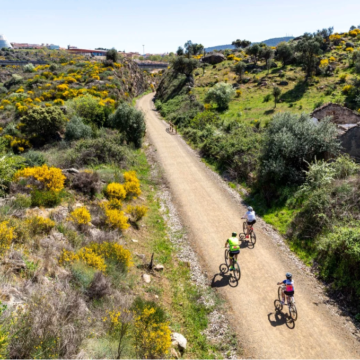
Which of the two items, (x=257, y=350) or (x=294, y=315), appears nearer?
(x=257, y=350)

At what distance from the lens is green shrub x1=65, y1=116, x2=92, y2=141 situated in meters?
24.5

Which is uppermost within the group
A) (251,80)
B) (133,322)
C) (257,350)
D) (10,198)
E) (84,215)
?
(251,80)

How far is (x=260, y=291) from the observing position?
10656 millimetres

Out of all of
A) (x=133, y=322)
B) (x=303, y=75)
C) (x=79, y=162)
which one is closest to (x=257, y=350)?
(x=133, y=322)

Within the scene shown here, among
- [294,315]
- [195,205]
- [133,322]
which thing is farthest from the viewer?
[195,205]

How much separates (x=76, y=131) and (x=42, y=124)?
4259 millimetres

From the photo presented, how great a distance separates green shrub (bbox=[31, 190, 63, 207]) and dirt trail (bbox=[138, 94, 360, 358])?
26.2 feet

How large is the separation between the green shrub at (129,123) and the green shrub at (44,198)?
18.4 meters

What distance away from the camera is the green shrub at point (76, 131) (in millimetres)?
24453

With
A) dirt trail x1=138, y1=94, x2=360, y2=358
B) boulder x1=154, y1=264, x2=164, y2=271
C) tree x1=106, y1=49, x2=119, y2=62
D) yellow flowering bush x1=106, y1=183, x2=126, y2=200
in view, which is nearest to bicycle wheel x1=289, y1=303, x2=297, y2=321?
dirt trail x1=138, y1=94, x2=360, y2=358

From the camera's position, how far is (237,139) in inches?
944

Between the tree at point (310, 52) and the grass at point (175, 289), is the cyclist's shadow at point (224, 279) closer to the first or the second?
the grass at point (175, 289)

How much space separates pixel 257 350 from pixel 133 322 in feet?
15.2

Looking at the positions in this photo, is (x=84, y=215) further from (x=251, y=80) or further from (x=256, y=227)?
(x=251, y=80)
